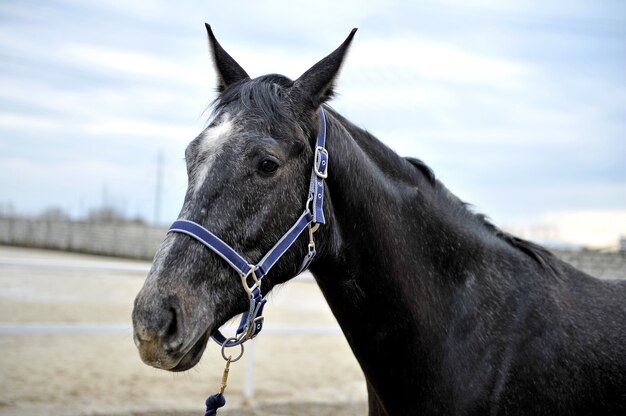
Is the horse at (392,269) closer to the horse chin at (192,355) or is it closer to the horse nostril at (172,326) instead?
the horse chin at (192,355)

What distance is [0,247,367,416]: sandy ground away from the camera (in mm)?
6496

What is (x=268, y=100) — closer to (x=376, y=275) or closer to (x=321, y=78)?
(x=321, y=78)

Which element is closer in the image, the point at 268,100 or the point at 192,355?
the point at 192,355

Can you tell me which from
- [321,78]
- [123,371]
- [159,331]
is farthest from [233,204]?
[123,371]

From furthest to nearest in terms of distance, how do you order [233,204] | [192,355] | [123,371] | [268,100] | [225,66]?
[123,371]
[225,66]
[268,100]
[233,204]
[192,355]

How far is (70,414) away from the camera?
6.12 metres

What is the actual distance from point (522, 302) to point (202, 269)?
149 centimetres

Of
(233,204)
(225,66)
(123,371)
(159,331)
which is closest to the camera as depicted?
(159,331)

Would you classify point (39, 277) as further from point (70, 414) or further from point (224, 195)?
point (224, 195)

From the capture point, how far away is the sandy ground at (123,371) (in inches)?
256

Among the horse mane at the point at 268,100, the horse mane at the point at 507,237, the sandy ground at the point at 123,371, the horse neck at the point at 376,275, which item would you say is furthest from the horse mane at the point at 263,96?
the sandy ground at the point at 123,371

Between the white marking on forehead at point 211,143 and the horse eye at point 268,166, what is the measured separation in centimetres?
17

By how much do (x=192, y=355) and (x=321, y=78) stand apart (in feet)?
3.98

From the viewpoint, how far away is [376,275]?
263cm
